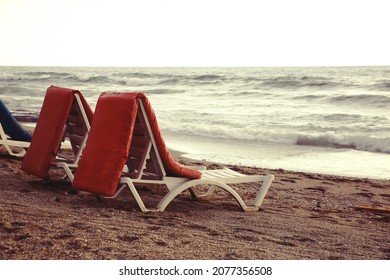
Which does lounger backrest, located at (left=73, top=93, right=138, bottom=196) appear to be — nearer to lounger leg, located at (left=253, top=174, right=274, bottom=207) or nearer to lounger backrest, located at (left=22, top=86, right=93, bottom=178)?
lounger backrest, located at (left=22, top=86, right=93, bottom=178)

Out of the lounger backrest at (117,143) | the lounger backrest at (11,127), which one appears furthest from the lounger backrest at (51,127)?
the lounger backrest at (11,127)

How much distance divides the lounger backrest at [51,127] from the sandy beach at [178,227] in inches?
9.3

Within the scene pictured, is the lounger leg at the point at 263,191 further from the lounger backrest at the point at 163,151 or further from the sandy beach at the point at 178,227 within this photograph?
the lounger backrest at the point at 163,151

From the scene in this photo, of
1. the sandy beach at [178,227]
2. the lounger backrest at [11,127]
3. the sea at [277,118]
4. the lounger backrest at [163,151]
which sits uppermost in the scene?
the lounger backrest at [163,151]

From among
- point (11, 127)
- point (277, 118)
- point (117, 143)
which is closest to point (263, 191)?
point (117, 143)

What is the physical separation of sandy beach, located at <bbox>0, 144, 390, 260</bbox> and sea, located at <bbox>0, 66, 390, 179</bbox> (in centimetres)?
353

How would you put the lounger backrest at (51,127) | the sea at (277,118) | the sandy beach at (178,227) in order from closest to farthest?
the sandy beach at (178,227) < the lounger backrest at (51,127) < the sea at (277,118)

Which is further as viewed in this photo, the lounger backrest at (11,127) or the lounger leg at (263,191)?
the lounger backrest at (11,127)

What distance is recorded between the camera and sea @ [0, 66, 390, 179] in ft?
34.4

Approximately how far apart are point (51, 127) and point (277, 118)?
41.5 ft

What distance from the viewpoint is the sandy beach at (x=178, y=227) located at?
3727 mm

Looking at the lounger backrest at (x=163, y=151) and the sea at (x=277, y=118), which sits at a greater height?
the lounger backrest at (x=163, y=151)
